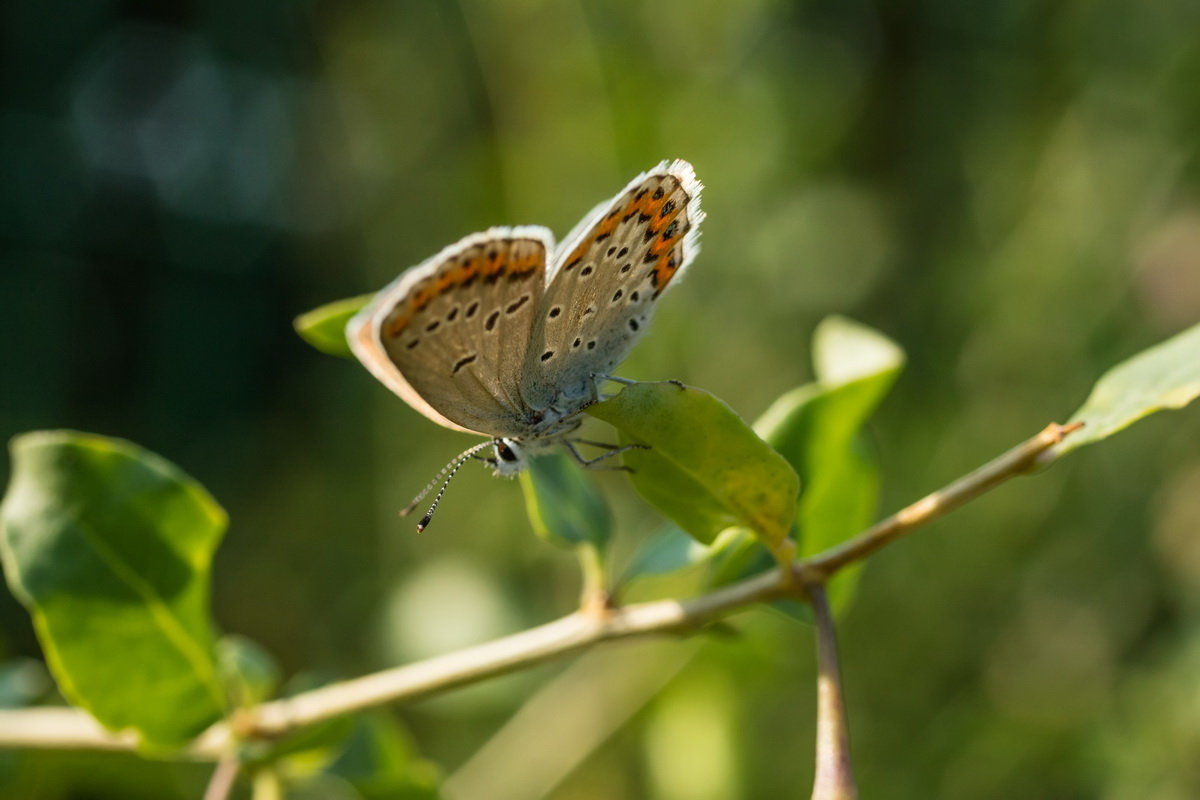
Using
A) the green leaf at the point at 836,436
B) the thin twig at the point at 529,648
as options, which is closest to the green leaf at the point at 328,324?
the thin twig at the point at 529,648

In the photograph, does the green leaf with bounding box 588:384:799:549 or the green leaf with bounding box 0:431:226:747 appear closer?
the green leaf with bounding box 588:384:799:549

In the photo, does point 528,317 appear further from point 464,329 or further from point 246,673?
point 246,673

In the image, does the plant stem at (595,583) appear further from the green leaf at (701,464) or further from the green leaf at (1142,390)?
the green leaf at (1142,390)

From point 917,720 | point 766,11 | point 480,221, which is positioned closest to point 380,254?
point 480,221

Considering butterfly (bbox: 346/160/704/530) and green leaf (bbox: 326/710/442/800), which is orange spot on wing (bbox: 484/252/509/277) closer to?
butterfly (bbox: 346/160/704/530)

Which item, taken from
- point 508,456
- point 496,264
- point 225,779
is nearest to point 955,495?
point 496,264

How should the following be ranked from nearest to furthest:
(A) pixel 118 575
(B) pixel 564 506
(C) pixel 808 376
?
1. (A) pixel 118 575
2. (B) pixel 564 506
3. (C) pixel 808 376

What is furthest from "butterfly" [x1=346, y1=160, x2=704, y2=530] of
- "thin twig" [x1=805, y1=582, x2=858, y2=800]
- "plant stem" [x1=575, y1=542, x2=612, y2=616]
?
"thin twig" [x1=805, y1=582, x2=858, y2=800]
